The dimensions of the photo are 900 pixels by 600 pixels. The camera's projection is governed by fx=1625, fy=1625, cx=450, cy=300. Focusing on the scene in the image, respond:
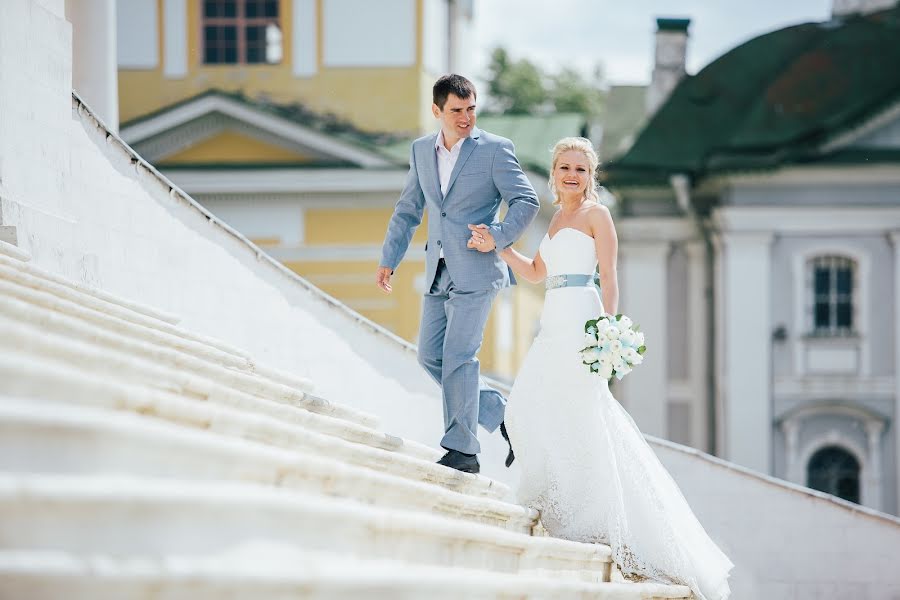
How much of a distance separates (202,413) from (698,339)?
25.2 meters

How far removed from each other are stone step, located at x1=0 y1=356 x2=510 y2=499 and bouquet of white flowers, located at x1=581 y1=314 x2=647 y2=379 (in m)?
0.82

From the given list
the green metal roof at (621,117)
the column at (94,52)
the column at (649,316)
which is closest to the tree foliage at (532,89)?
the green metal roof at (621,117)

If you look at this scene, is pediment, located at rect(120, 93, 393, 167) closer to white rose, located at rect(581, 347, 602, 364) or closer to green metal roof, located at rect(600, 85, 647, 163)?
green metal roof, located at rect(600, 85, 647, 163)

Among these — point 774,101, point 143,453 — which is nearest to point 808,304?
point 774,101

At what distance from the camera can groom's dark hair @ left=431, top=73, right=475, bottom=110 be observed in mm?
7574

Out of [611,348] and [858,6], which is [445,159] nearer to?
[611,348]

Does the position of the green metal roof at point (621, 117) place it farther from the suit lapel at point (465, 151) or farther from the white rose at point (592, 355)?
the white rose at point (592, 355)

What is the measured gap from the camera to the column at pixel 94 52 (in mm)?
12953

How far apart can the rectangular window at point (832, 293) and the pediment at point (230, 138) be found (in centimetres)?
775

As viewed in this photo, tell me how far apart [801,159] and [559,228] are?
2043cm

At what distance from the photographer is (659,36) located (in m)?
34.6

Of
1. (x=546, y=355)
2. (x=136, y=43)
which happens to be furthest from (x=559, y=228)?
(x=136, y=43)

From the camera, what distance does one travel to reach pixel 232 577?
14.8ft

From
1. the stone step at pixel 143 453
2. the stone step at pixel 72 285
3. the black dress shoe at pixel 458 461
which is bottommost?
the stone step at pixel 143 453
